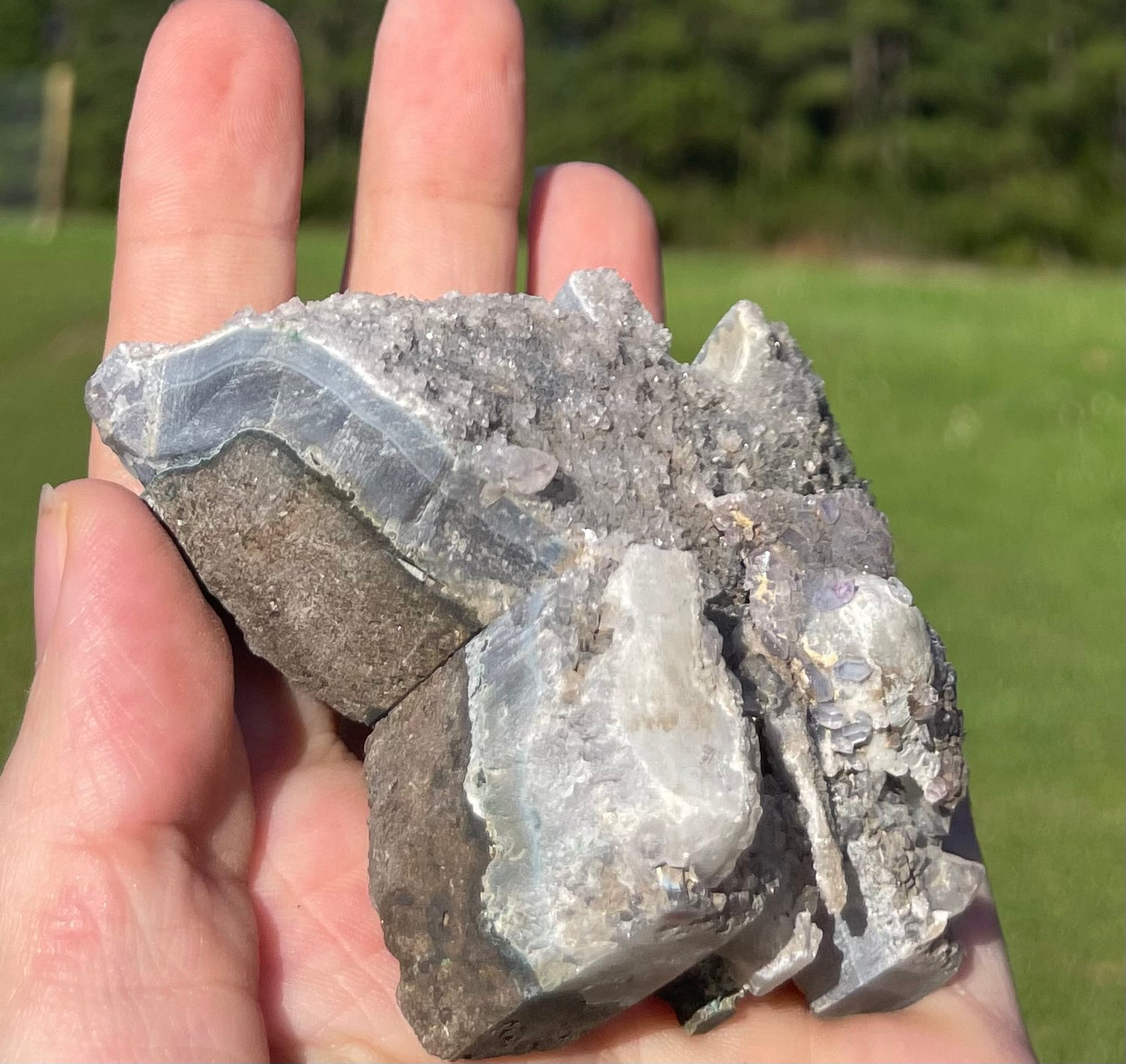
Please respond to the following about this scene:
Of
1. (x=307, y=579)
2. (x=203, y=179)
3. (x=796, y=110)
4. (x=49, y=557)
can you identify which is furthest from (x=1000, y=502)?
(x=796, y=110)

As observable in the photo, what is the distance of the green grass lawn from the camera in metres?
2.41

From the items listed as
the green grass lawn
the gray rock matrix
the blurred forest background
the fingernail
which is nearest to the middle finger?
the gray rock matrix

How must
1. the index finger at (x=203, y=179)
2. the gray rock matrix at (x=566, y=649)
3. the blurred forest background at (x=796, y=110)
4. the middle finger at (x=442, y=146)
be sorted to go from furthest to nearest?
the blurred forest background at (x=796, y=110)
the middle finger at (x=442, y=146)
the index finger at (x=203, y=179)
the gray rock matrix at (x=566, y=649)

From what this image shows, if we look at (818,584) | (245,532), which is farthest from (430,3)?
(818,584)

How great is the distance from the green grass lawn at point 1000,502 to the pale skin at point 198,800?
3.54 ft

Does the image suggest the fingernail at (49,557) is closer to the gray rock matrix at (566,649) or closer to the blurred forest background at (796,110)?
the gray rock matrix at (566,649)

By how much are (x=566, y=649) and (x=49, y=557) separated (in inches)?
21.8

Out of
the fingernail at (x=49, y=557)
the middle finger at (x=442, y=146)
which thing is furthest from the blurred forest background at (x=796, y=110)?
the fingernail at (x=49, y=557)

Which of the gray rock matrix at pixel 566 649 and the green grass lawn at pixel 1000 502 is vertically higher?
the gray rock matrix at pixel 566 649

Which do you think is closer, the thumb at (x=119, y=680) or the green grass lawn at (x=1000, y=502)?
the thumb at (x=119, y=680)

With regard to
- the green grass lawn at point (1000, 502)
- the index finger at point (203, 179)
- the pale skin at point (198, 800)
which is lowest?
the green grass lawn at point (1000, 502)

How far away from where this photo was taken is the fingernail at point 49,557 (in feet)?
4.00

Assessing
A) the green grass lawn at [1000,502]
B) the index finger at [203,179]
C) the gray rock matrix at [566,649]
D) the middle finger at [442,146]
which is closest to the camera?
the gray rock matrix at [566,649]

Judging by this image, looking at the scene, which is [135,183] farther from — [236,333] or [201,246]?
[236,333]
